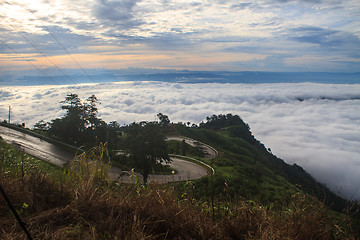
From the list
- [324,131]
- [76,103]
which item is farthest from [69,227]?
[324,131]

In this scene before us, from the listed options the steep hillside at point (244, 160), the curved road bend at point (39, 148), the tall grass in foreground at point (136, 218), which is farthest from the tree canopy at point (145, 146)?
the tall grass in foreground at point (136, 218)


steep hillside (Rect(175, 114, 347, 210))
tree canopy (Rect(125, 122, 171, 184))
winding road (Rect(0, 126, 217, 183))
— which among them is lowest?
steep hillside (Rect(175, 114, 347, 210))

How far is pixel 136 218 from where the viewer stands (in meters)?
3.32

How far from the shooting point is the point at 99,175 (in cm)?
438

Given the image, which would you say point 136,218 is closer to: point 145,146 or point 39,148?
point 145,146

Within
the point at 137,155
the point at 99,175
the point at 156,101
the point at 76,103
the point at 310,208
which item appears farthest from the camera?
the point at 156,101

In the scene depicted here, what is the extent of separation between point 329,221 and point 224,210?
150cm

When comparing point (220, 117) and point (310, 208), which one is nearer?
point (310, 208)

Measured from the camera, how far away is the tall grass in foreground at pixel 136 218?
2.98 m

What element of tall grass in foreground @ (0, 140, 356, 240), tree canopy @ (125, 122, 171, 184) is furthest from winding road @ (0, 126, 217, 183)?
tall grass in foreground @ (0, 140, 356, 240)

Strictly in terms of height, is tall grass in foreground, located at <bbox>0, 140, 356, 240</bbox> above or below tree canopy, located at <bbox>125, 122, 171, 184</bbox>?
above

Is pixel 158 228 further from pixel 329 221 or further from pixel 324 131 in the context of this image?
pixel 324 131

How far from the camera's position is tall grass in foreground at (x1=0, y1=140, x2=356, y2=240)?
2982mm

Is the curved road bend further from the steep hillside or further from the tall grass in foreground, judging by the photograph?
the steep hillside
